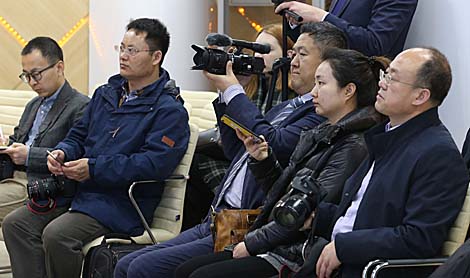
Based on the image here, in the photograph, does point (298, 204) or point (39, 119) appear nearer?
point (298, 204)

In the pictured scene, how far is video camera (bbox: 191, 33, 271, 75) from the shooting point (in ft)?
12.0

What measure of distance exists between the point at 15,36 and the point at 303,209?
498 cm

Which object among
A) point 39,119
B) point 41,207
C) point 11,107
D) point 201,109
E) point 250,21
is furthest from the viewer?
point 250,21

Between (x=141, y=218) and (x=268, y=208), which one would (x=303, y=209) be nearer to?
(x=268, y=208)

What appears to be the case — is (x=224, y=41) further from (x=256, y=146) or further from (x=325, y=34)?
(x=256, y=146)

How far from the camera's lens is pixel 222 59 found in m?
3.69

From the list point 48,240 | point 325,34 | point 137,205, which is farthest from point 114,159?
point 325,34

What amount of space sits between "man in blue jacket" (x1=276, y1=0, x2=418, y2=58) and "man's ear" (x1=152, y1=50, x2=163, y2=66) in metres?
0.82

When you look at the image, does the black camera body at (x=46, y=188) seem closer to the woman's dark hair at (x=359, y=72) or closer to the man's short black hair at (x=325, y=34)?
the man's short black hair at (x=325, y=34)

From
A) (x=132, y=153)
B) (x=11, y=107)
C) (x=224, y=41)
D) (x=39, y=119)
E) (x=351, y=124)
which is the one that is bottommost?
(x=11, y=107)

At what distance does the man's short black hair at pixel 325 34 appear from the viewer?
11.9 ft

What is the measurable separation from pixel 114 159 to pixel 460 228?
182 centimetres

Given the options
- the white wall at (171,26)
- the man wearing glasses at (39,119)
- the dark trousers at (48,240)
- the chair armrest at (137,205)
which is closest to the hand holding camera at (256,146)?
the chair armrest at (137,205)

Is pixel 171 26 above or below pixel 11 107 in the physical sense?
above
